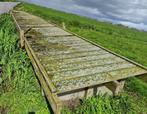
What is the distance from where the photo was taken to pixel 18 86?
690cm

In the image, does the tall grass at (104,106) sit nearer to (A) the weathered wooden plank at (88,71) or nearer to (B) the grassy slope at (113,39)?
(A) the weathered wooden plank at (88,71)

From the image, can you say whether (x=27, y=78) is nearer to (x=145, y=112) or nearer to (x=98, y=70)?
(x=98, y=70)

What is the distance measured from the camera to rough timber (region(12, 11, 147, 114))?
15.9 feet

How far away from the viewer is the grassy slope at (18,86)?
20.1 feet

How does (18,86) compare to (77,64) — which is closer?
(77,64)

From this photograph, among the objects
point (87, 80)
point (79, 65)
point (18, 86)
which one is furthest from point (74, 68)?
point (18, 86)

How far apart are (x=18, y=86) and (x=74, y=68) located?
239 centimetres

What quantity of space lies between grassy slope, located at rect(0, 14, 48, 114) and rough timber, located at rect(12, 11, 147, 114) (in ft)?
2.18

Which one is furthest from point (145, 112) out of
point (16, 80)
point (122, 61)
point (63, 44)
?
point (16, 80)

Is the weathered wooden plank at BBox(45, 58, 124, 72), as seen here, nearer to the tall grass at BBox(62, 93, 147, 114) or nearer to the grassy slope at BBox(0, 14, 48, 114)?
the tall grass at BBox(62, 93, 147, 114)

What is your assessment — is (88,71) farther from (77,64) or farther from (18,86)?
(18,86)

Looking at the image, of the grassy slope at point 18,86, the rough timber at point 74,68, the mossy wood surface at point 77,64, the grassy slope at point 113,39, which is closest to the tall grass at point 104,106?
the rough timber at point 74,68

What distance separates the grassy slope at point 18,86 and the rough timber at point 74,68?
2.18 ft

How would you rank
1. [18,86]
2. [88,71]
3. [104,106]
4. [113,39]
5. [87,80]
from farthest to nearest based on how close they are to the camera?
[113,39] < [18,86] < [104,106] < [88,71] < [87,80]
